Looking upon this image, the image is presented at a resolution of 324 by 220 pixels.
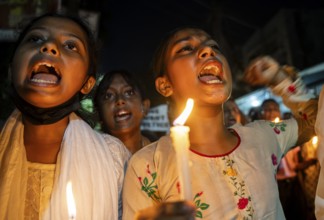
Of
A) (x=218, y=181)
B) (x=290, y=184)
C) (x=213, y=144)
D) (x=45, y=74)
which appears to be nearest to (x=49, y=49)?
(x=45, y=74)

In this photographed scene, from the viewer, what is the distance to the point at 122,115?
11.5ft

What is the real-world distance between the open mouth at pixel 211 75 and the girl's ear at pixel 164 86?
1.02ft

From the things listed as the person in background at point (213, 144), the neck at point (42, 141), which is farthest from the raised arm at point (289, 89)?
the neck at point (42, 141)

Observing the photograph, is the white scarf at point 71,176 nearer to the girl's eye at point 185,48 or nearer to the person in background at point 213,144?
the person in background at point 213,144

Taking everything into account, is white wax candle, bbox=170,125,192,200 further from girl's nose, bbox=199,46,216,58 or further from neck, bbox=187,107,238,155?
girl's nose, bbox=199,46,216,58

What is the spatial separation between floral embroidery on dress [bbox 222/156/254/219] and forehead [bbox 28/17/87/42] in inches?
55.0

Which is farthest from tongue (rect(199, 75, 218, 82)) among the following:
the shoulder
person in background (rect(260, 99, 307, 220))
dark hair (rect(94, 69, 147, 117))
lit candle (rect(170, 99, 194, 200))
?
person in background (rect(260, 99, 307, 220))

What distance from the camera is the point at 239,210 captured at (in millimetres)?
1776

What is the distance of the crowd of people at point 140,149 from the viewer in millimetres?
1833

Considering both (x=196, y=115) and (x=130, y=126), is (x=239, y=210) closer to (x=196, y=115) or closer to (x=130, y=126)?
(x=196, y=115)

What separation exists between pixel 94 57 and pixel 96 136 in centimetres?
72

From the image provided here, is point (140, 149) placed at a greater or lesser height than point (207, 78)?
lesser

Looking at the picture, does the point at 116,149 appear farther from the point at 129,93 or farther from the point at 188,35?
the point at 129,93

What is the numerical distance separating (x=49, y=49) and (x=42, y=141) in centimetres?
63
